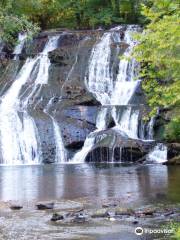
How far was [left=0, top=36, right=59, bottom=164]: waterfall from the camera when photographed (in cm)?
3262

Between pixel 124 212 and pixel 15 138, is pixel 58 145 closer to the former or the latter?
pixel 15 138

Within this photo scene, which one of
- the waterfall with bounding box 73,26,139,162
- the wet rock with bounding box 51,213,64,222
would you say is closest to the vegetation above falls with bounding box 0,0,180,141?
the waterfall with bounding box 73,26,139,162

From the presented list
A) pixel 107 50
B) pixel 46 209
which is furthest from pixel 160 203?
pixel 107 50

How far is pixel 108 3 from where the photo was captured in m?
52.2

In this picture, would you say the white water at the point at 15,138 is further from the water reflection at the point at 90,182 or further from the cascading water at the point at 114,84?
the water reflection at the point at 90,182

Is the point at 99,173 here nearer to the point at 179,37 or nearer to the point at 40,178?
the point at 40,178

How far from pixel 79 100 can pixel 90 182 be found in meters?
15.2

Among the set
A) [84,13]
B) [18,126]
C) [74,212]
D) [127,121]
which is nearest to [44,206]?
[74,212]

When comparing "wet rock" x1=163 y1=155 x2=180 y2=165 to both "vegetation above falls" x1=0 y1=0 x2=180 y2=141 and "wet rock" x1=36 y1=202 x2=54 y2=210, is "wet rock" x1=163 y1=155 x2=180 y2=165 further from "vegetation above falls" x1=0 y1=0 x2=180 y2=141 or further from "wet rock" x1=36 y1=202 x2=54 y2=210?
"wet rock" x1=36 y1=202 x2=54 y2=210

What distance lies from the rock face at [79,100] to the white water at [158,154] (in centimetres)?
31

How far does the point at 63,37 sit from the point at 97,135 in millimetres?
13527

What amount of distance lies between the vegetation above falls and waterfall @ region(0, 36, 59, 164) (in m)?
3.41

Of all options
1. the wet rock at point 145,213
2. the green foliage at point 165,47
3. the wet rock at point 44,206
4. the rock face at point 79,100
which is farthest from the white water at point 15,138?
the green foliage at point 165,47

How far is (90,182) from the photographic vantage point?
22.2 m
